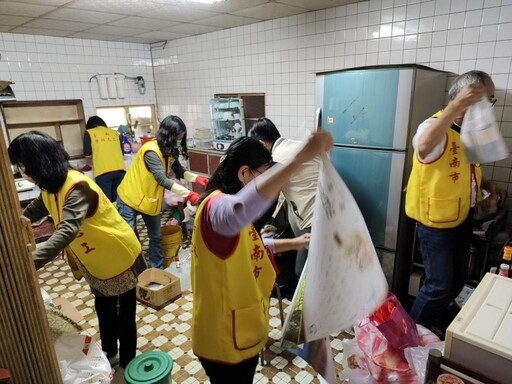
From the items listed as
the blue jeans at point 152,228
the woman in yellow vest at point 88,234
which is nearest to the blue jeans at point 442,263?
the woman in yellow vest at point 88,234

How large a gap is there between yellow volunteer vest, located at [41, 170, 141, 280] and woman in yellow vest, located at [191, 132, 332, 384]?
71 cm

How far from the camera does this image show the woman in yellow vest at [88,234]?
1.51 metres

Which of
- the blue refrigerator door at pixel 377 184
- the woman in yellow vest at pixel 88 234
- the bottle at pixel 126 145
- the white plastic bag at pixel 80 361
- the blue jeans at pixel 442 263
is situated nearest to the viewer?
the white plastic bag at pixel 80 361

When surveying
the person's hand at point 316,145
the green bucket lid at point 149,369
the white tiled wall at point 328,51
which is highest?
the white tiled wall at point 328,51

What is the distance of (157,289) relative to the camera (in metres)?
2.82

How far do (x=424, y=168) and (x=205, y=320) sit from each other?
1502 mm

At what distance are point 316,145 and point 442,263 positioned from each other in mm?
1586

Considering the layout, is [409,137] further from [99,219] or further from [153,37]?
[153,37]

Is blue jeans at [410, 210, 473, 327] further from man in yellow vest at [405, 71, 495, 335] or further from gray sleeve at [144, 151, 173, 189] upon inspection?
gray sleeve at [144, 151, 173, 189]

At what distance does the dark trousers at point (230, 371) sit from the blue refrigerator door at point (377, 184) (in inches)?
66.6

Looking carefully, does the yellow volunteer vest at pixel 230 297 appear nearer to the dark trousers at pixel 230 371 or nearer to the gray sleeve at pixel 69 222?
the dark trousers at pixel 230 371

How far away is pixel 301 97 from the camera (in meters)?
3.79

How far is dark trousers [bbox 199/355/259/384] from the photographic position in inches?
50.2

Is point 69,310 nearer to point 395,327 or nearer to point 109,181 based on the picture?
point 109,181
